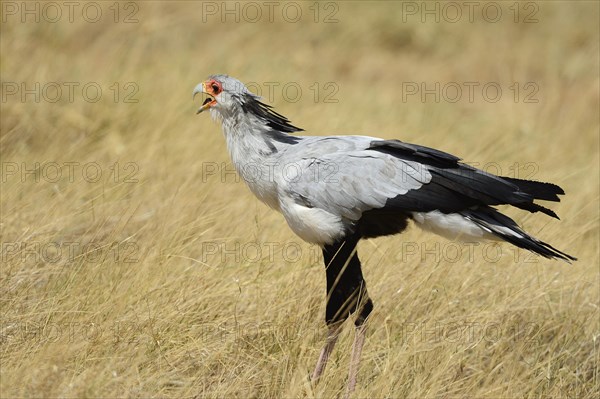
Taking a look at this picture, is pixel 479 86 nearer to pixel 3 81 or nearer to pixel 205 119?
pixel 205 119

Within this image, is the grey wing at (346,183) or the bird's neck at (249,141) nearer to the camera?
the grey wing at (346,183)

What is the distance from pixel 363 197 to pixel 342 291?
1.53 feet

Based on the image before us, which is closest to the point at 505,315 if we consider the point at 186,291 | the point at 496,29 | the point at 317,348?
the point at 317,348

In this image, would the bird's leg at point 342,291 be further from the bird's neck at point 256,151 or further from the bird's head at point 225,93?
the bird's head at point 225,93

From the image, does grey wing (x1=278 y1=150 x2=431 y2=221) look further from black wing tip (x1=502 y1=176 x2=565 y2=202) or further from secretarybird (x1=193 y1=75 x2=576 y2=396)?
black wing tip (x1=502 y1=176 x2=565 y2=202)

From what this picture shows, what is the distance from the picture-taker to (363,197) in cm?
412

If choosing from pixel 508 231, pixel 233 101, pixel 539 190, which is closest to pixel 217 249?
pixel 233 101

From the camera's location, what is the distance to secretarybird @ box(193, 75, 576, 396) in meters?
4.12

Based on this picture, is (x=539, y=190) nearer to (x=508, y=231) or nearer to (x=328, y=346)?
(x=508, y=231)

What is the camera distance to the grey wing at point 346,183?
412 cm

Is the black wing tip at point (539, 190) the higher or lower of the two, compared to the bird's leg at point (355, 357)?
Answer: higher

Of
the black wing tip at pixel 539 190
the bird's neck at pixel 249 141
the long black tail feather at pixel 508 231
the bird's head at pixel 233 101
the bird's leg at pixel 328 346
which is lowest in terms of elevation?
the bird's leg at pixel 328 346

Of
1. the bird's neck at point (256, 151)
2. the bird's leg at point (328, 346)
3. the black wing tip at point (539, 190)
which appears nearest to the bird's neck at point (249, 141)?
the bird's neck at point (256, 151)

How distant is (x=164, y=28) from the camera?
30.3ft
